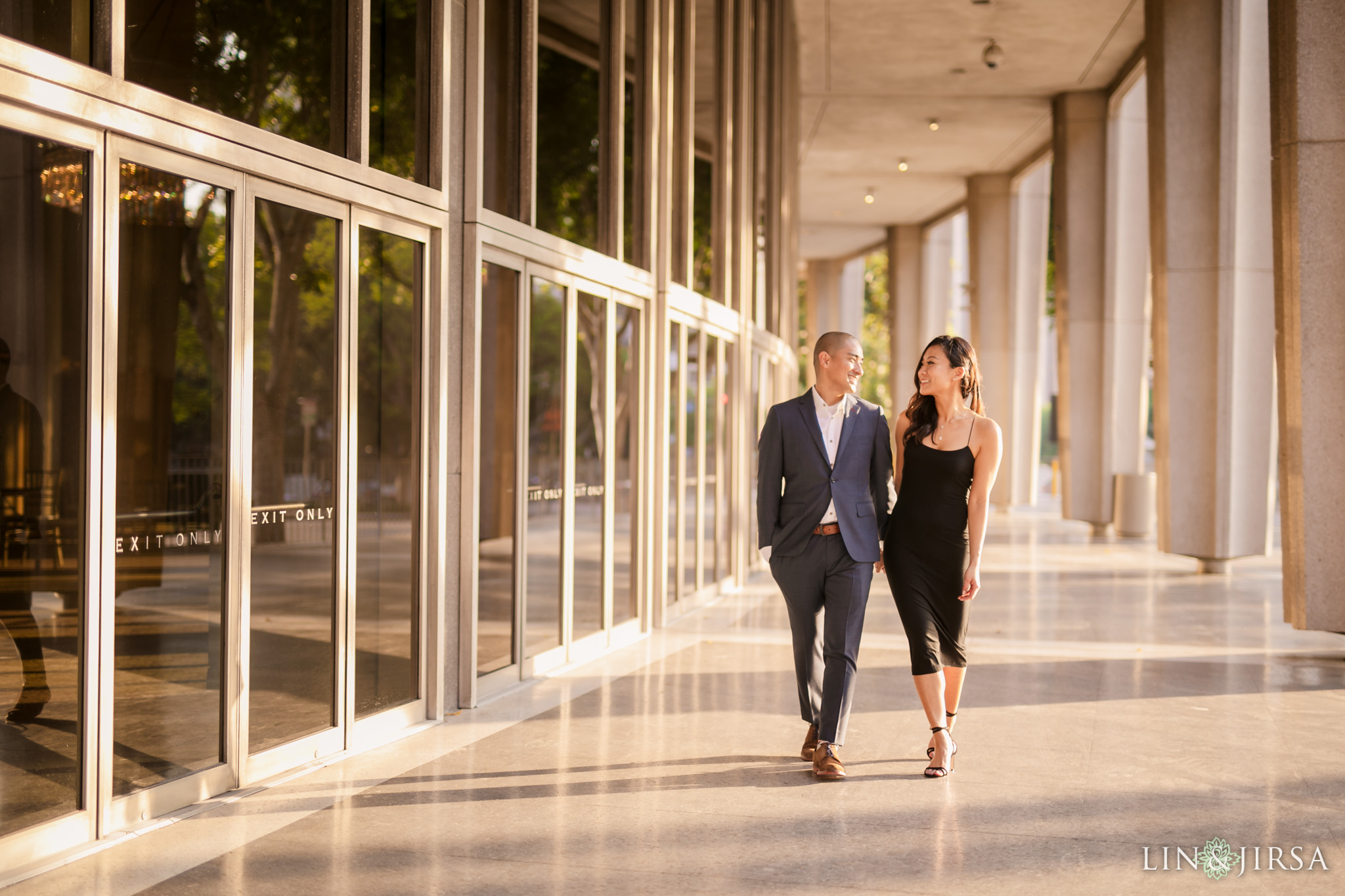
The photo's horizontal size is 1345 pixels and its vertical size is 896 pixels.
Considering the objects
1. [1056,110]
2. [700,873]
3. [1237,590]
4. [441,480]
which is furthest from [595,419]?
[1056,110]

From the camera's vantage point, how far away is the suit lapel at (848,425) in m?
5.66

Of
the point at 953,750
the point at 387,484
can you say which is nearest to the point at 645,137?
the point at 953,750

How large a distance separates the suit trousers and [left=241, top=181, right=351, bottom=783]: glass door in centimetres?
223

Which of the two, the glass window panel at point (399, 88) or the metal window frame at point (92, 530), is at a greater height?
the glass window panel at point (399, 88)

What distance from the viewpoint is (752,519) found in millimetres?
16453

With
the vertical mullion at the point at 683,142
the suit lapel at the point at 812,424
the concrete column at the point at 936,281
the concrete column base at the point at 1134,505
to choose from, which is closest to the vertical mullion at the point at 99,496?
the suit lapel at the point at 812,424

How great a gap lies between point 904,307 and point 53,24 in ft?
109

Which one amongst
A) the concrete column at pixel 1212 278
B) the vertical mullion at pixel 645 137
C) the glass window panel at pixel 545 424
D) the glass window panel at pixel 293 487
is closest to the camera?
the glass window panel at pixel 293 487

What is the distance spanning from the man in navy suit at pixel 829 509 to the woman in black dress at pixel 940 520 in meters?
0.15

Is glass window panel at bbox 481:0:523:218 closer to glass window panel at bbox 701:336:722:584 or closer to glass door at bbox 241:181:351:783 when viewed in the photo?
glass door at bbox 241:181:351:783

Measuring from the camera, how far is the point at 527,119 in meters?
8.31

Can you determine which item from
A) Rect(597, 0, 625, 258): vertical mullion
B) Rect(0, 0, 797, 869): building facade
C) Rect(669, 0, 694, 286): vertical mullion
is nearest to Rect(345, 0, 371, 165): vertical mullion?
Rect(0, 0, 797, 869): building facade

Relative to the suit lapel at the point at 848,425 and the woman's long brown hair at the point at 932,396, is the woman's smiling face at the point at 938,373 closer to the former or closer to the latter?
the woman's long brown hair at the point at 932,396

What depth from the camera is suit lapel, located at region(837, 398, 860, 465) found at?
5.66 m
